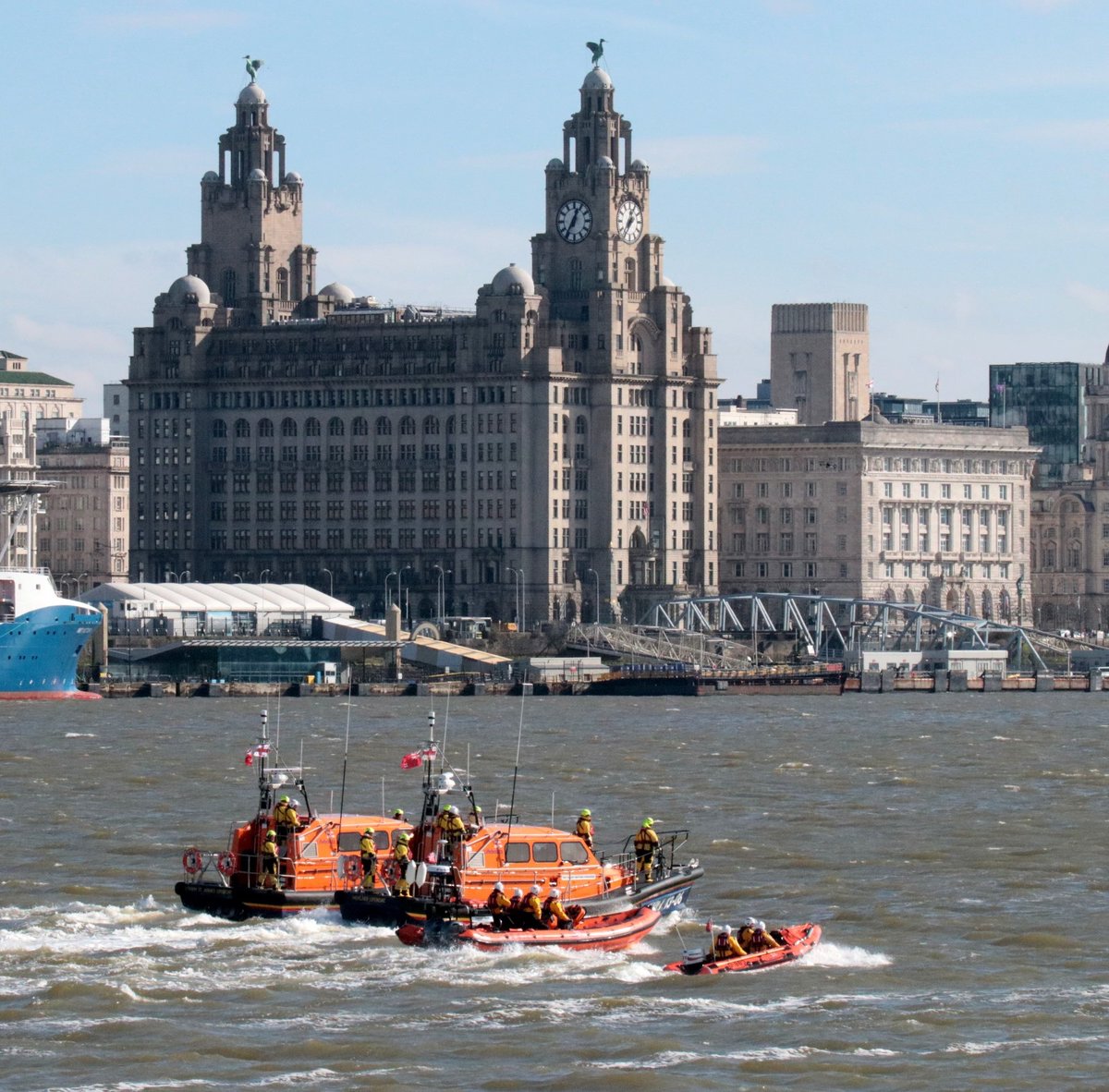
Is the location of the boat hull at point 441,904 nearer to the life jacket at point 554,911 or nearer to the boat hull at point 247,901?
the boat hull at point 247,901

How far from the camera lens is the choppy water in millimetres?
70312

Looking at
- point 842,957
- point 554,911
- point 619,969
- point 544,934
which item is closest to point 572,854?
point 554,911

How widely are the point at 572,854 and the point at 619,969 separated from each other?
5.60 meters

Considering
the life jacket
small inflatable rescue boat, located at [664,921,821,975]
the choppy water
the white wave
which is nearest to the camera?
the choppy water

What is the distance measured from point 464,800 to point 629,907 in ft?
99.2

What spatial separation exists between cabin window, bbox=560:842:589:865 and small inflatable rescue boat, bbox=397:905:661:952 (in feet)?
7.39

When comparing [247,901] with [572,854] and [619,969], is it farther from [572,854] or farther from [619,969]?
[619,969]

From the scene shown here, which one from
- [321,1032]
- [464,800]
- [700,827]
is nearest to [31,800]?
[464,800]

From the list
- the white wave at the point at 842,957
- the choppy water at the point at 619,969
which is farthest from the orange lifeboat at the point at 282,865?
the white wave at the point at 842,957

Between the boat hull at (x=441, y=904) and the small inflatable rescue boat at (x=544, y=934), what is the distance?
371mm

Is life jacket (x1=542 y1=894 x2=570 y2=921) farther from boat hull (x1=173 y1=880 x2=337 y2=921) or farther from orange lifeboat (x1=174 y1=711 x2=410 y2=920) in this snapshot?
boat hull (x1=173 y1=880 x2=337 y2=921)

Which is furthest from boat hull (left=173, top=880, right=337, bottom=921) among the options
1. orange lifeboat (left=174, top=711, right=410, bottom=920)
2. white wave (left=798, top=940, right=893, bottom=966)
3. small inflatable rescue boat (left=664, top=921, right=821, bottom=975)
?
white wave (left=798, top=940, right=893, bottom=966)

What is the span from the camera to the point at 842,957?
82.0 meters

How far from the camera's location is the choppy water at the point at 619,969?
70312 millimetres
